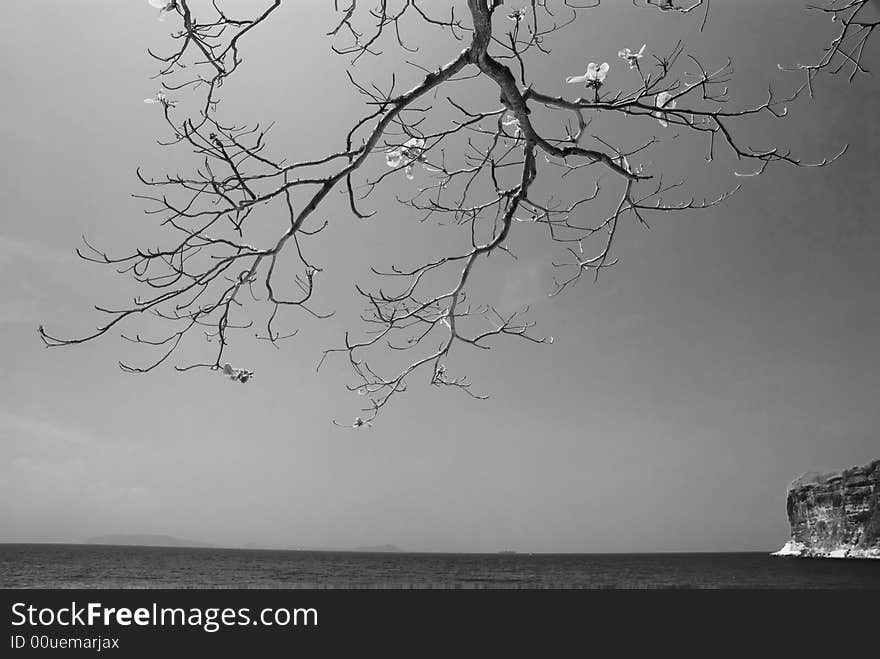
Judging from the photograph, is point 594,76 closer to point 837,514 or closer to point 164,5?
point 164,5

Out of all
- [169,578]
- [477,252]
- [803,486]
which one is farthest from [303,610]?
[803,486]

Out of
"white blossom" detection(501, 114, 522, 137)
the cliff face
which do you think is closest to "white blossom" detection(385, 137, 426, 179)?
"white blossom" detection(501, 114, 522, 137)

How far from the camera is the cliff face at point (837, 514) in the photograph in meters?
73.9

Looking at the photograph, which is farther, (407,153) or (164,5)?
(407,153)

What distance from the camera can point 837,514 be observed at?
79.6 meters

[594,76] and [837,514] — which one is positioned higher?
[594,76]

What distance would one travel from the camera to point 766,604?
837 cm

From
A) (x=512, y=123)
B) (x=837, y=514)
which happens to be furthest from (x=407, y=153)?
(x=837, y=514)

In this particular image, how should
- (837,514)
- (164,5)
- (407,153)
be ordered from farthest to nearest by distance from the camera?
(837,514) → (407,153) → (164,5)

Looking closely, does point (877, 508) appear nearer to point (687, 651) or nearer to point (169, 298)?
point (687, 651)

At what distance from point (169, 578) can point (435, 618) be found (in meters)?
63.9

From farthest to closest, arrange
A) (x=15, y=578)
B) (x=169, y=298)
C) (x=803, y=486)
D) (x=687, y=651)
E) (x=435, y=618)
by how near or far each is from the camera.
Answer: (x=803, y=486), (x=15, y=578), (x=435, y=618), (x=687, y=651), (x=169, y=298)

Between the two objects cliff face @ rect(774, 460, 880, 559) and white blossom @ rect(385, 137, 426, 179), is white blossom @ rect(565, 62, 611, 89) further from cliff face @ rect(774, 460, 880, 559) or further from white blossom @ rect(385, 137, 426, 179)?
cliff face @ rect(774, 460, 880, 559)

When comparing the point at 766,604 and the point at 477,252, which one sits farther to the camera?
the point at 766,604
